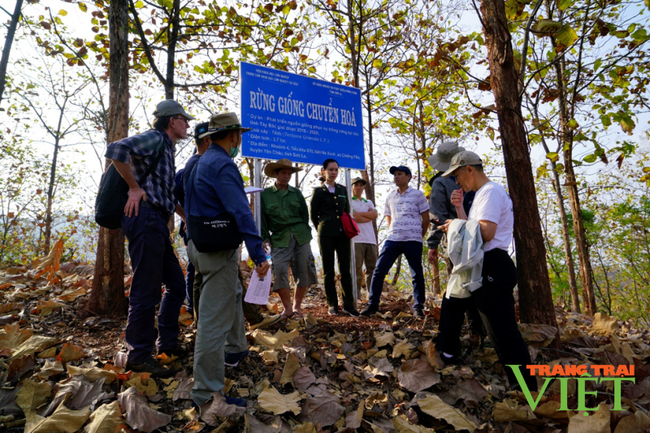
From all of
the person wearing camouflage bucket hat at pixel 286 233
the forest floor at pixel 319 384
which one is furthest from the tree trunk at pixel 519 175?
the person wearing camouflage bucket hat at pixel 286 233

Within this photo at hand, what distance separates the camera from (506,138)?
379 centimetres

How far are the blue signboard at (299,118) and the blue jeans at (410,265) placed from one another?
1.56 meters

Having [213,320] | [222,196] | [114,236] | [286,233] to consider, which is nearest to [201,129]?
[222,196]

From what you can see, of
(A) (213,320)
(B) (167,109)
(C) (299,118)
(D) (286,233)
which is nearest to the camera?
(A) (213,320)

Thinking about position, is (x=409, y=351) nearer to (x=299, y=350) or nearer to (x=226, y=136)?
(x=299, y=350)

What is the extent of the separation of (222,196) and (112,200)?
3.57 ft

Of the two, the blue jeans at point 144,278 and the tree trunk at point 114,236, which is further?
the tree trunk at point 114,236

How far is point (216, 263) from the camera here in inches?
99.3

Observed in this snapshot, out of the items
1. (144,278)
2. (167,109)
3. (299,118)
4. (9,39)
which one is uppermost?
(9,39)

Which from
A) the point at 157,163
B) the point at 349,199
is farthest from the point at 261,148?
the point at 157,163

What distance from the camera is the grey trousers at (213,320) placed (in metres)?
2.43

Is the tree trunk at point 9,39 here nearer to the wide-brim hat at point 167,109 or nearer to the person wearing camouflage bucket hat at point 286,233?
the wide-brim hat at point 167,109

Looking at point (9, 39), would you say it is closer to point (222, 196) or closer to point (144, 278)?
point (144, 278)

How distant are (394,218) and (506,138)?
176cm
